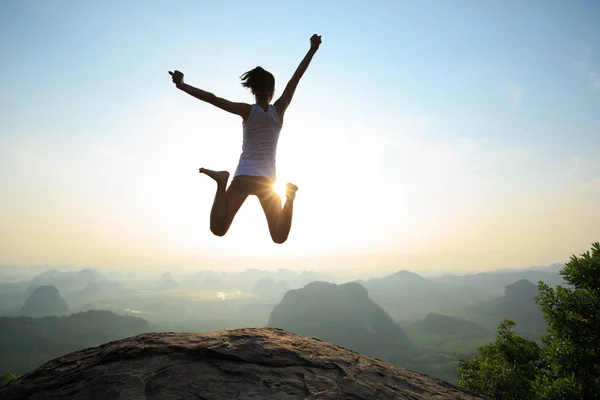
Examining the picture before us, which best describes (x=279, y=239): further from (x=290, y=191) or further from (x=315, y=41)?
(x=315, y=41)

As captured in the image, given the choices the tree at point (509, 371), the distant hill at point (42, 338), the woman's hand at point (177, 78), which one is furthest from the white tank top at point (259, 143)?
the distant hill at point (42, 338)

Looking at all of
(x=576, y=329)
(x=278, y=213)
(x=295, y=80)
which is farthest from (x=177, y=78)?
(x=576, y=329)

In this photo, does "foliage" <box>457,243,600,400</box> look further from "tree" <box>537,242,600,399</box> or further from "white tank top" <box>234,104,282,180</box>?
"white tank top" <box>234,104,282,180</box>

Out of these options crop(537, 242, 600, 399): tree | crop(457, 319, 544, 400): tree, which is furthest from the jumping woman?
crop(457, 319, 544, 400): tree

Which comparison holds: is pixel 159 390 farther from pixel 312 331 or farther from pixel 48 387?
pixel 312 331

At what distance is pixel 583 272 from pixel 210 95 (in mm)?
17012

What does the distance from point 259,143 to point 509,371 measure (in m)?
19.2

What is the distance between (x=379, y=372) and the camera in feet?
17.5

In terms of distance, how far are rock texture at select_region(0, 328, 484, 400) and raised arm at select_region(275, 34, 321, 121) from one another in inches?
171

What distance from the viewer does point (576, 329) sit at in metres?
12.3

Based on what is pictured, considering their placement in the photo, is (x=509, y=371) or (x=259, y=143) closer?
(x=259, y=143)

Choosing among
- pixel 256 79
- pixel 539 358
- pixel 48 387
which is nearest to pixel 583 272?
pixel 539 358

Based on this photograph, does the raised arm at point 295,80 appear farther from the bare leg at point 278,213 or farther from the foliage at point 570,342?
the foliage at point 570,342

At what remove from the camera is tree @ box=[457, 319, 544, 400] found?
14962 mm
